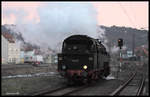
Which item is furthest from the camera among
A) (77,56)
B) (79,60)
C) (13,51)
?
(13,51)

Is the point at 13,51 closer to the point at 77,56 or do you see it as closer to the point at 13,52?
the point at 13,52

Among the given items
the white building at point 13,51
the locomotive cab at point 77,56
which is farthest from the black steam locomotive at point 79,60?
the white building at point 13,51

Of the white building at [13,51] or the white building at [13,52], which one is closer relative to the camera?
the white building at [13,51]

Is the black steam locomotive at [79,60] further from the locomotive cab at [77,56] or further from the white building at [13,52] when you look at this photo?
the white building at [13,52]

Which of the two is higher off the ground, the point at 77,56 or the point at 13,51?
the point at 13,51

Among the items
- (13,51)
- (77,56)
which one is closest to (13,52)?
(13,51)

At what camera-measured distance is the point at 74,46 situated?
750 inches

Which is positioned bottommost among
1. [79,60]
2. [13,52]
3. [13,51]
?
[79,60]

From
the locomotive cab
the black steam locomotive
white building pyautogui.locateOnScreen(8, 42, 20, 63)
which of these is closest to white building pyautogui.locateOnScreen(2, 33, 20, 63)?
white building pyautogui.locateOnScreen(8, 42, 20, 63)

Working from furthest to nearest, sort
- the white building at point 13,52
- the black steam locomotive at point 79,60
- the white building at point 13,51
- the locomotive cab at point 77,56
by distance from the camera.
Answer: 1. the white building at point 13,52
2. the white building at point 13,51
3. the locomotive cab at point 77,56
4. the black steam locomotive at point 79,60

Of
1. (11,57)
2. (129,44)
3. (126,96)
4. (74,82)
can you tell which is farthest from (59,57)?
(129,44)

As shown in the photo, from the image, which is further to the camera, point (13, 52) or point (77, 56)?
point (13, 52)

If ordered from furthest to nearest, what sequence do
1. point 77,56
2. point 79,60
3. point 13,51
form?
point 13,51 → point 77,56 → point 79,60

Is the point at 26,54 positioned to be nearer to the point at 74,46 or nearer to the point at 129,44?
the point at 129,44
